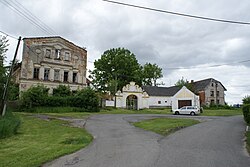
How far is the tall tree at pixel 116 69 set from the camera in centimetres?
6544

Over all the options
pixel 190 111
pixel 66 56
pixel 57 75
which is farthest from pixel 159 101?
pixel 57 75

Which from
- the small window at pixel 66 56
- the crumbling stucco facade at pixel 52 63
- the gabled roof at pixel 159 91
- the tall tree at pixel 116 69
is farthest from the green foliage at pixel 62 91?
the gabled roof at pixel 159 91

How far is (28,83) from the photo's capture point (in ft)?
133

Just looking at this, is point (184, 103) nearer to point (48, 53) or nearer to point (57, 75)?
point (57, 75)

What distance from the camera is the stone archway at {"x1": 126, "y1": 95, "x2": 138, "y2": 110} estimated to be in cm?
5126

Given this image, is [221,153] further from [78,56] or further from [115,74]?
[115,74]

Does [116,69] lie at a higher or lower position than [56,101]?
higher

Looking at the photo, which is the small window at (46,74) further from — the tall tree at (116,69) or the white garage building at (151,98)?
the tall tree at (116,69)

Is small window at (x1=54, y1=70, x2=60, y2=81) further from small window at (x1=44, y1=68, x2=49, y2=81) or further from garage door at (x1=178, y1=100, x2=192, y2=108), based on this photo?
garage door at (x1=178, y1=100, x2=192, y2=108)

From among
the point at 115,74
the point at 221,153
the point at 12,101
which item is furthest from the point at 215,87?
the point at 221,153

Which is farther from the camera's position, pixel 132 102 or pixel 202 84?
pixel 202 84

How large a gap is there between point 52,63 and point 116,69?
25.2 m

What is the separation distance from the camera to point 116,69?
66.4m

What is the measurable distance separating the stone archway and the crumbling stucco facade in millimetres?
10102
